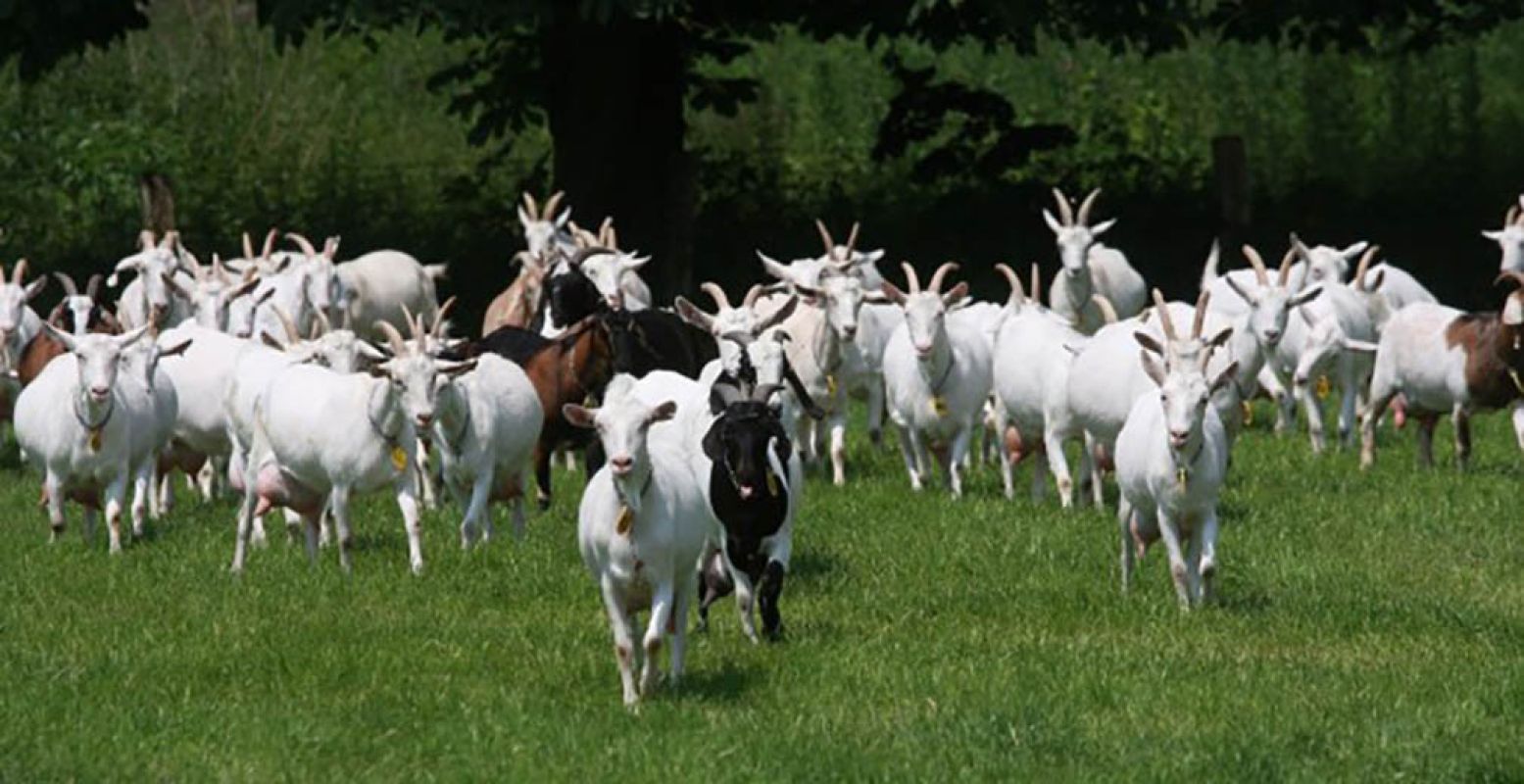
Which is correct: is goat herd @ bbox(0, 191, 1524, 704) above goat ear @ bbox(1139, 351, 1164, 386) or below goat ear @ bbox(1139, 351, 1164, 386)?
below

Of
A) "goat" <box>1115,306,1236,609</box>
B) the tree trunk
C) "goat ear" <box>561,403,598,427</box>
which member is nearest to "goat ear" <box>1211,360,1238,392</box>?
"goat" <box>1115,306,1236,609</box>

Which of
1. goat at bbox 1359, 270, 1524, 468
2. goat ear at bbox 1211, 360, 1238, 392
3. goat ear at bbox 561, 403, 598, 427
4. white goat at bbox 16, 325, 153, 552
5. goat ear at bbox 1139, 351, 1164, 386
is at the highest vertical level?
goat ear at bbox 561, 403, 598, 427

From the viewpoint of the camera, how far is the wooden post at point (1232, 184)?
32406 millimetres

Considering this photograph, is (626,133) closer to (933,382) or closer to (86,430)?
(933,382)

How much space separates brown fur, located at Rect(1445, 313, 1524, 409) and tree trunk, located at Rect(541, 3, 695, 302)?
964 centimetres

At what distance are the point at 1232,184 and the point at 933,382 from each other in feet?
44.9

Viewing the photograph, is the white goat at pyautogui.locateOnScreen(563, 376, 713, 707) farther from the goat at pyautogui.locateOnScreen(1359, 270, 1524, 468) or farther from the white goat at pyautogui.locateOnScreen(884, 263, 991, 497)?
the goat at pyautogui.locateOnScreen(1359, 270, 1524, 468)

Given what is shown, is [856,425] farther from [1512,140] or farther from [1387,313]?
[1512,140]

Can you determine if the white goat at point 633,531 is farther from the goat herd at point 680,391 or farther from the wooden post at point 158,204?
the wooden post at point 158,204

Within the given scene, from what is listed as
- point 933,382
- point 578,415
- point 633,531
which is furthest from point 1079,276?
point 633,531

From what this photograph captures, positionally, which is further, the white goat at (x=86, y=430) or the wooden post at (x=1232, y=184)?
the wooden post at (x=1232, y=184)

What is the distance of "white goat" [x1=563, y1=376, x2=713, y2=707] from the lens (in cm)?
1235

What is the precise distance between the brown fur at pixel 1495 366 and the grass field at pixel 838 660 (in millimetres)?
2376

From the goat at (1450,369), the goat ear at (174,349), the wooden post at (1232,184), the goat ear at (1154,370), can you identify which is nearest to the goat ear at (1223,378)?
the goat ear at (1154,370)
